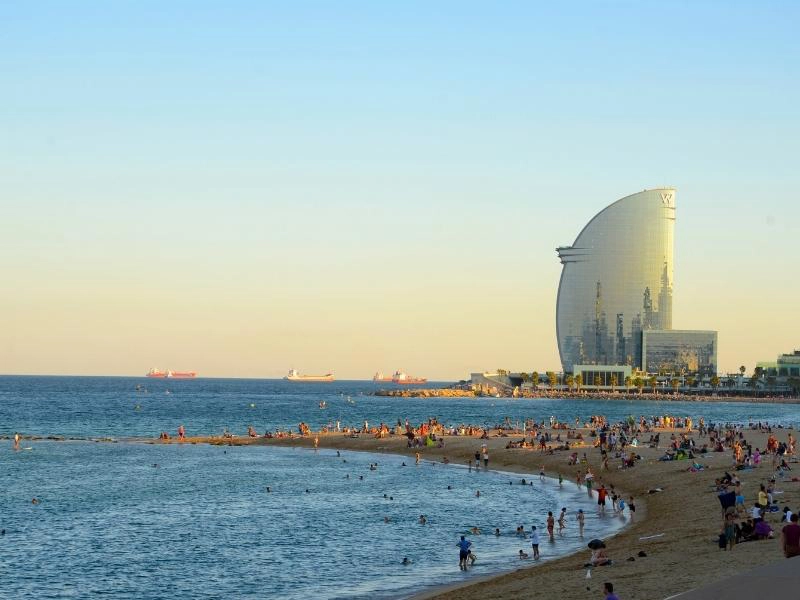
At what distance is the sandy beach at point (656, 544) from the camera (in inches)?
995

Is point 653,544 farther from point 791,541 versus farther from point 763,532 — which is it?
point 791,541

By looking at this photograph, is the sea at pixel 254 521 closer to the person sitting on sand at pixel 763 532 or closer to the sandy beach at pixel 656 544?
the sandy beach at pixel 656 544

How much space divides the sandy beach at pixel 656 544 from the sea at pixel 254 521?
1.94 metres

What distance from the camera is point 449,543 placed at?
39.8 metres

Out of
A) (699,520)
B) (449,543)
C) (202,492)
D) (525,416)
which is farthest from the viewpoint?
(525,416)

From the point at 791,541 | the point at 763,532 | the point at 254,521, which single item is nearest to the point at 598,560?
the point at 763,532

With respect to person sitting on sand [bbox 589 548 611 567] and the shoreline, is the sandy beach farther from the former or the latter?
person sitting on sand [bbox 589 548 611 567]

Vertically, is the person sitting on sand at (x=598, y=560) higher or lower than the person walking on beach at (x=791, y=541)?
lower

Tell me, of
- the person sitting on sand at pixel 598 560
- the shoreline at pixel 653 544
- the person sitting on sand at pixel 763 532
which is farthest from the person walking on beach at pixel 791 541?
the person sitting on sand at pixel 598 560

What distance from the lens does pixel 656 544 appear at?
3225cm

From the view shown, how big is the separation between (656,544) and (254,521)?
65.1 feet

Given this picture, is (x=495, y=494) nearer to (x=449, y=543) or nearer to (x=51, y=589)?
(x=449, y=543)

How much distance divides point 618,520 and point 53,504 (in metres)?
28.0

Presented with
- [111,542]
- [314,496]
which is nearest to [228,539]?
[111,542]
